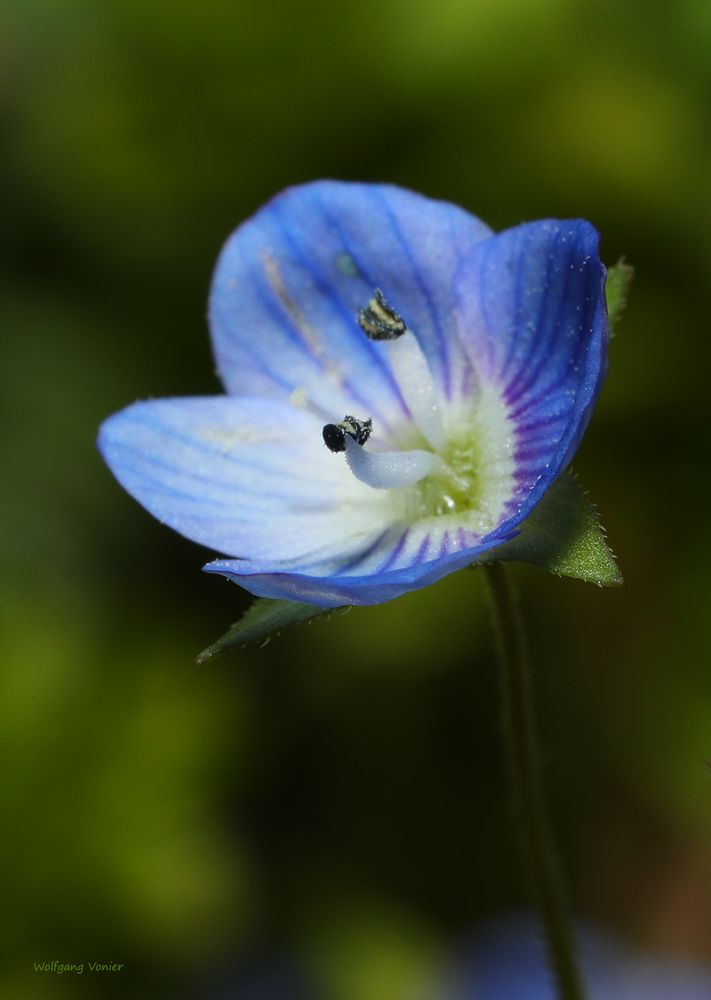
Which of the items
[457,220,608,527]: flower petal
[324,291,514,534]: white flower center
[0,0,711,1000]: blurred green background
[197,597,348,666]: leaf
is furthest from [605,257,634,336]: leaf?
[0,0,711,1000]: blurred green background

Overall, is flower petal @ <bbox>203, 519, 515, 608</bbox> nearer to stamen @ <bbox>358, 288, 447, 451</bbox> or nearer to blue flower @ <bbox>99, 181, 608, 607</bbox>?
blue flower @ <bbox>99, 181, 608, 607</bbox>

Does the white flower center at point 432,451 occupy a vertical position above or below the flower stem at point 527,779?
above

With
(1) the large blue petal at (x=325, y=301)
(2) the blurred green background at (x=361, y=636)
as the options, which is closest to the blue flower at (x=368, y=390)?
(1) the large blue petal at (x=325, y=301)

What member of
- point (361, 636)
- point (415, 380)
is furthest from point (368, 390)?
point (361, 636)

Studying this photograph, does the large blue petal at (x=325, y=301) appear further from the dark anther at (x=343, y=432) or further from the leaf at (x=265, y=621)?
the leaf at (x=265, y=621)

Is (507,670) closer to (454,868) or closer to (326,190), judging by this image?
(326,190)

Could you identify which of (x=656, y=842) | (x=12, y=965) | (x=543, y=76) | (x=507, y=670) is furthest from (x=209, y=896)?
(x=543, y=76)

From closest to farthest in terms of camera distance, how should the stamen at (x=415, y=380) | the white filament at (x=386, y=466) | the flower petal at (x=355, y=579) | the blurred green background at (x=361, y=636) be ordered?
the flower petal at (x=355, y=579) < the white filament at (x=386, y=466) < the stamen at (x=415, y=380) < the blurred green background at (x=361, y=636)

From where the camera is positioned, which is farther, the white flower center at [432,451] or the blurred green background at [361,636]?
the blurred green background at [361,636]

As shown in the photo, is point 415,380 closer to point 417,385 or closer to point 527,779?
point 417,385
